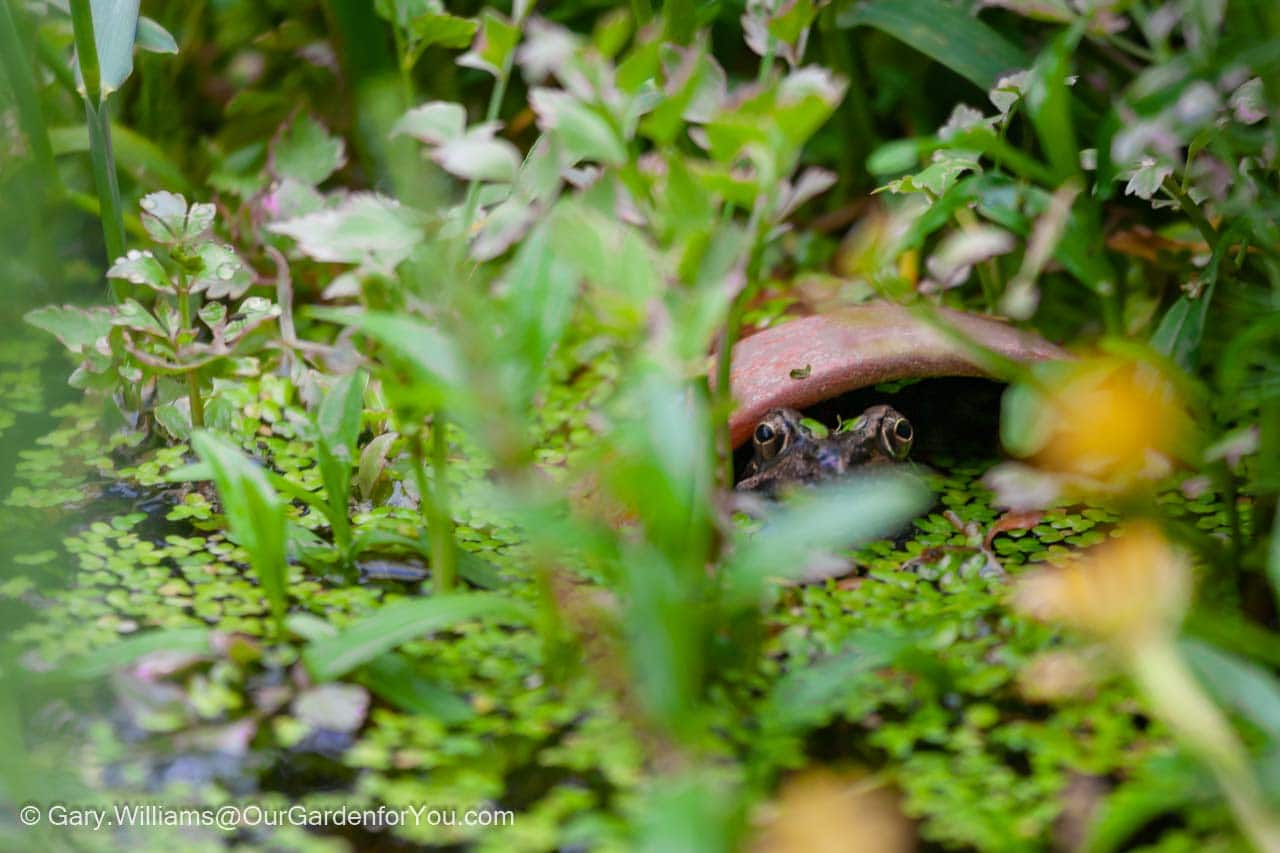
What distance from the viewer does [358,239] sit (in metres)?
1.14

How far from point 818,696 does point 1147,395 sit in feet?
1.60

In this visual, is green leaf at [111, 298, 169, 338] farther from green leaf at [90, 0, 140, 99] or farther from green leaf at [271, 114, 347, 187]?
green leaf at [271, 114, 347, 187]

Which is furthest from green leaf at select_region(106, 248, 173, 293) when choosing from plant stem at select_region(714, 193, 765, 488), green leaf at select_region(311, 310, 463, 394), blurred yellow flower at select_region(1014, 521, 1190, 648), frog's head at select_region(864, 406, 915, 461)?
blurred yellow flower at select_region(1014, 521, 1190, 648)

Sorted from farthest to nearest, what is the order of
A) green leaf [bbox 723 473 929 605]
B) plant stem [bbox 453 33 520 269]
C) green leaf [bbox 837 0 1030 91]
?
green leaf [bbox 837 0 1030 91] → plant stem [bbox 453 33 520 269] → green leaf [bbox 723 473 929 605]

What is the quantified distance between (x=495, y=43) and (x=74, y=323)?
0.72m

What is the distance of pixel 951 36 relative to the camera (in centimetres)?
186

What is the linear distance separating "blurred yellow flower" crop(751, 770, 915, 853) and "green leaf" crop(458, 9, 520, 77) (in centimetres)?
76

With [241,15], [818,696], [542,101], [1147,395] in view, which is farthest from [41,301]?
[1147,395]

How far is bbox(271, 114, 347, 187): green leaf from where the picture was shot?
1.87 m

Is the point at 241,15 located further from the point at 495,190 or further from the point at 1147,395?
the point at 1147,395

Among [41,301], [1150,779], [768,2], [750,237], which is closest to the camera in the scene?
[1150,779]

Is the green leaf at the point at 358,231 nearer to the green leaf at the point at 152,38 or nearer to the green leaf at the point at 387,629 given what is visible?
the green leaf at the point at 387,629

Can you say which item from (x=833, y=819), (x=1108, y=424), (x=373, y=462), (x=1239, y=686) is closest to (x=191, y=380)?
(x=373, y=462)

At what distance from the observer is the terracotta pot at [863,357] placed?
1638mm
